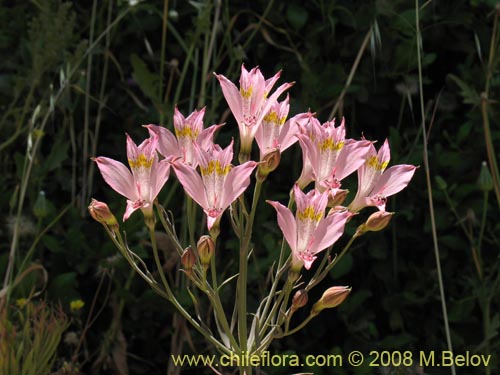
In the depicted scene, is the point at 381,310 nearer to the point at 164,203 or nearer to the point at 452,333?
the point at 452,333

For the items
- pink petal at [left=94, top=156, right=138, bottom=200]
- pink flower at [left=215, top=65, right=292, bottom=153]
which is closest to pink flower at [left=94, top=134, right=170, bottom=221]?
pink petal at [left=94, top=156, right=138, bottom=200]

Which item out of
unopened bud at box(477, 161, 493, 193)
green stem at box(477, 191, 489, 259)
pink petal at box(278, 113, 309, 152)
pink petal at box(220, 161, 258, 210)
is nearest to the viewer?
pink petal at box(220, 161, 258, 210)

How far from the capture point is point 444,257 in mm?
1757

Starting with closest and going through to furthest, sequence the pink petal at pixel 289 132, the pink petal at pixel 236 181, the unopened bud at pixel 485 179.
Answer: the pink petal at pixel 236 181 < the pink petal at pixel 289 132 < the unopened bud at pixel 485 179

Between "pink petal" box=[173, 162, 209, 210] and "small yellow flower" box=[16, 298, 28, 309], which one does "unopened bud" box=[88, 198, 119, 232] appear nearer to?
"pink petal" box=[173, 162, 209, 210]

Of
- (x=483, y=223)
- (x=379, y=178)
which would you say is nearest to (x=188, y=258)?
(x=379, y=178)

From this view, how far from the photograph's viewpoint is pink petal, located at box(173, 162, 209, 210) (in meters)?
0.92

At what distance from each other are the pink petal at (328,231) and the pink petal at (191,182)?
0.40ft

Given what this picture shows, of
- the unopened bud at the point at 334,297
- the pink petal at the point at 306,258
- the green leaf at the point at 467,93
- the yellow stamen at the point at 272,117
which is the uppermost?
the green leaf at the point at 467,93

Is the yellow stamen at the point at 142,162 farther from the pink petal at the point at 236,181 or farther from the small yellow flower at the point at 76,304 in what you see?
the small yellow flower at the point at 76,304

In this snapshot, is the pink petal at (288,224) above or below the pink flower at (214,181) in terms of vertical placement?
below

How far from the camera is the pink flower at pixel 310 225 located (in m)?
0.93

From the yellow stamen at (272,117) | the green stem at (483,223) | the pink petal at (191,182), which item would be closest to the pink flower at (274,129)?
the yellow stamen at (272,117)

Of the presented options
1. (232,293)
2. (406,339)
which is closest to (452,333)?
(406,339)
